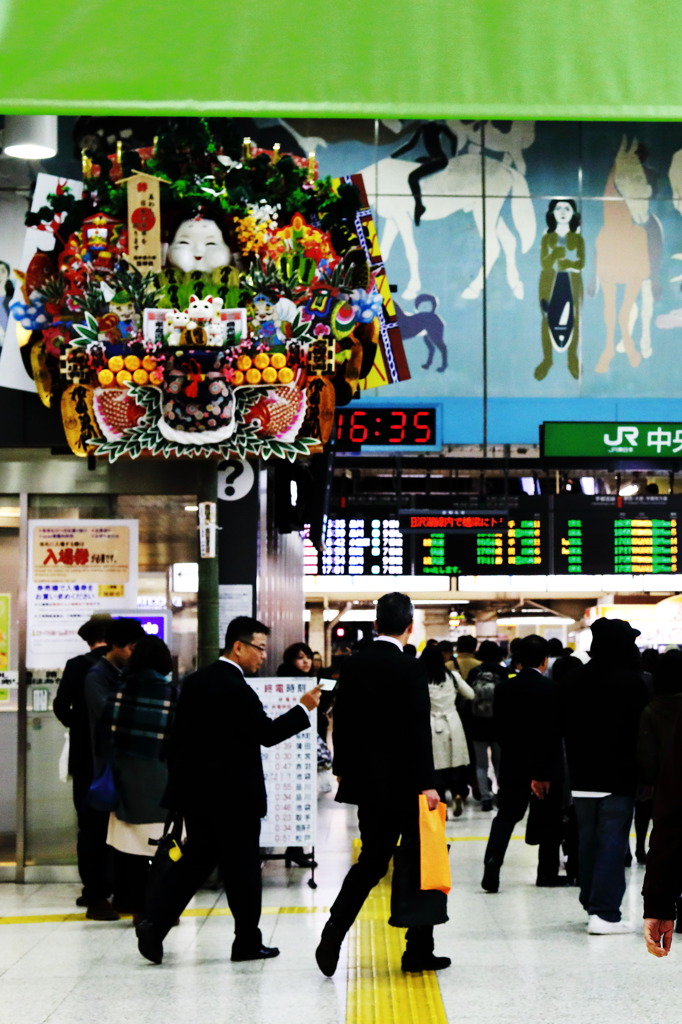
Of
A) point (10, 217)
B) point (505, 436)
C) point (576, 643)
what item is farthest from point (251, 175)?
point (576, 643)

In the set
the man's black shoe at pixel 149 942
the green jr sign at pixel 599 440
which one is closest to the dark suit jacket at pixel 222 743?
the man's black shoe at pixel 149 942

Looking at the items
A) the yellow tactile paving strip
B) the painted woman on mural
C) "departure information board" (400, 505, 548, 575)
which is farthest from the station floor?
the painted woman on mural

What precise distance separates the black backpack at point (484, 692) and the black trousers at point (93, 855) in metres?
5.32

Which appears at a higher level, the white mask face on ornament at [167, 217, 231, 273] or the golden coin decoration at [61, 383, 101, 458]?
the white mask face on ornament at [167, 217, 231, 273]

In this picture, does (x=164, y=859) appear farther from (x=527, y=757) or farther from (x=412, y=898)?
(x=527, y=757)

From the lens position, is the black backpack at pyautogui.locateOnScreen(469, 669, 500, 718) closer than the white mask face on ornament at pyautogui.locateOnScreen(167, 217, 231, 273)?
No

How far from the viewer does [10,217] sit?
31.8 feet

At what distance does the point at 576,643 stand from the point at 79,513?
1899 centimetres

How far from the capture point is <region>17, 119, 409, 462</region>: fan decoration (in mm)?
8477

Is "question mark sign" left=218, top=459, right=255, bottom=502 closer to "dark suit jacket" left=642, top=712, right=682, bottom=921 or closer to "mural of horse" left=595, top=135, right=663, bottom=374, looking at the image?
"dark suit jacket" left=642, top=712, right=682, bottom=921

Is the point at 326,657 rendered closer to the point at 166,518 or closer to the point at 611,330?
the point at 611,330

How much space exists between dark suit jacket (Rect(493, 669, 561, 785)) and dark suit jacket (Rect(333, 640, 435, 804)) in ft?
8.43

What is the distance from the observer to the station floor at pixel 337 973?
538 cm

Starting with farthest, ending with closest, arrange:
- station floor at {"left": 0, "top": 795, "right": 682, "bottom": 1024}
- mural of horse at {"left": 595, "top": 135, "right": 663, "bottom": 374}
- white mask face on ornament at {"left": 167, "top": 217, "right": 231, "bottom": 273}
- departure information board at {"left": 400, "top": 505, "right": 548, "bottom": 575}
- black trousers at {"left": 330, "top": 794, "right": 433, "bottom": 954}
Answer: mural of horse at {"left": 595, "top": 135, "right": 663, "bottom": 374} → departure information board at {"left": 400, "top": 505, "right": 548, "bottom": 575} → white mask face on ornament at {"left": 167, "top": 217, "right": 231, "bottom": 273} → black trousers at {"left": 330, "top": 794, "right": 433, "bottom": 954} → station floor at {"left": 0, "top": 795, "right": 682, "bottom": 1024}
